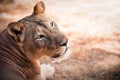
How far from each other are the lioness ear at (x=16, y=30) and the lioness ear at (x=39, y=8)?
20 centimetres

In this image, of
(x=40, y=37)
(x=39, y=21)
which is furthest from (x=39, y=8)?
(x=40, y=37)

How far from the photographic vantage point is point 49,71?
2986mm

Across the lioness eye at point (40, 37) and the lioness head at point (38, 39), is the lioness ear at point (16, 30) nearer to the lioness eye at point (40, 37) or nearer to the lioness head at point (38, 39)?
the lioness head at point (38, 39)

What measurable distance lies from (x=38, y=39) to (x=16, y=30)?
0.61 ft

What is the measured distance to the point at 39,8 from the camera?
3062 millimetres

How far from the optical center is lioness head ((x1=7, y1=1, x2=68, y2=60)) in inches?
114

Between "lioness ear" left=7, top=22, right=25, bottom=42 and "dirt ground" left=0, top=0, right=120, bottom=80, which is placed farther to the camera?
"dirt ground" left=0, top=0, right=120, bottom=80

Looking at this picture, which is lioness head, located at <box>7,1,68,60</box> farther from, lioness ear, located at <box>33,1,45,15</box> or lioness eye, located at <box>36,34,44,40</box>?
lioness ear, located at <box>33,1,45,15</box>

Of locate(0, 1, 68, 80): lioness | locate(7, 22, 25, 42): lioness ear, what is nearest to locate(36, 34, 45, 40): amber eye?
locate(0, 1, 68, 80): lioness

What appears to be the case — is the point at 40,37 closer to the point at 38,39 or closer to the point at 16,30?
the point at 38,39

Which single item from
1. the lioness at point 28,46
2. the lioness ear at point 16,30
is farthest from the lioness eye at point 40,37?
the lioness ear at point 16,30

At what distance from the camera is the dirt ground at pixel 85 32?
3.02 meters

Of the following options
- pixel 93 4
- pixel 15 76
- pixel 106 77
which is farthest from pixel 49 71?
pixel 93 4

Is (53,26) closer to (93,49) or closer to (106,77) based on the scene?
(93,49)
